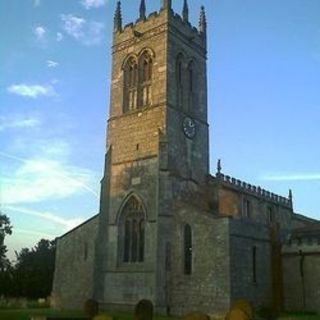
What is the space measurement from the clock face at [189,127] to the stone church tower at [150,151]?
8 cm

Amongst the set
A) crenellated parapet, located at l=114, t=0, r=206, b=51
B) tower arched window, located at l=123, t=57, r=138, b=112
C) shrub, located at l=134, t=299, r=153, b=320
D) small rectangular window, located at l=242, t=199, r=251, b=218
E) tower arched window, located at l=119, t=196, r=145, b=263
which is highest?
crenellated parapet, located at l=114, t=0, r=206, b=51

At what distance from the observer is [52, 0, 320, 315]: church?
30984 mm

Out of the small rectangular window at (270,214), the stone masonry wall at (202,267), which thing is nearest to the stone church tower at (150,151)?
the stone masonry wall at (202,267)

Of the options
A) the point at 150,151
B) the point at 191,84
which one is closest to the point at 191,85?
the point at 191,84

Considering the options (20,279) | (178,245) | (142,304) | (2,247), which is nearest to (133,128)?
(178,245)

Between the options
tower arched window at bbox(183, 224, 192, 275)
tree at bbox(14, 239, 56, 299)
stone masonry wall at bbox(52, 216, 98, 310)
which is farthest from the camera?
tree at bbox(14, 239, 56, 299)

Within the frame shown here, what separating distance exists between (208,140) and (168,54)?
24.5 feet

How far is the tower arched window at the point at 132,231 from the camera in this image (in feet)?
109

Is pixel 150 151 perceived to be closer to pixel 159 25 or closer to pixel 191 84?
pixel 191 84

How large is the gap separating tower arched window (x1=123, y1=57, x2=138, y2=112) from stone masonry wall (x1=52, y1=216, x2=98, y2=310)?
9.15m

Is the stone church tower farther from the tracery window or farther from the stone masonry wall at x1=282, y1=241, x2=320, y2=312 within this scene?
the stone masonry wall at x1=282, y1=241, x2=320, y2=312

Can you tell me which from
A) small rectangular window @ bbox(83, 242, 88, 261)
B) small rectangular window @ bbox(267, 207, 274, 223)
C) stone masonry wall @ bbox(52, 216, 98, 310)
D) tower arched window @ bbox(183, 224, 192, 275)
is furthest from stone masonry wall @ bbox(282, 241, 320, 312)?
small rectangular window @ bbox(83, 242, 88, 261)

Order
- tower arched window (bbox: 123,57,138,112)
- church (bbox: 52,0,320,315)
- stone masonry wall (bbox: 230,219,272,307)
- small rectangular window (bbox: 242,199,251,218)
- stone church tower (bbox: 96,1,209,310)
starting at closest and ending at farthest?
stone masonry wall (bbox: 230,219,272,307)
church (bbox: 52,0,320,315)
stone church tower (bbox: 96,1,209,310)
tower arched window (bbox: 123,57,138,112)
small rectangular window (bbox: 242,199,251,218)

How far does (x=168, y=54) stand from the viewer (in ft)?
118
